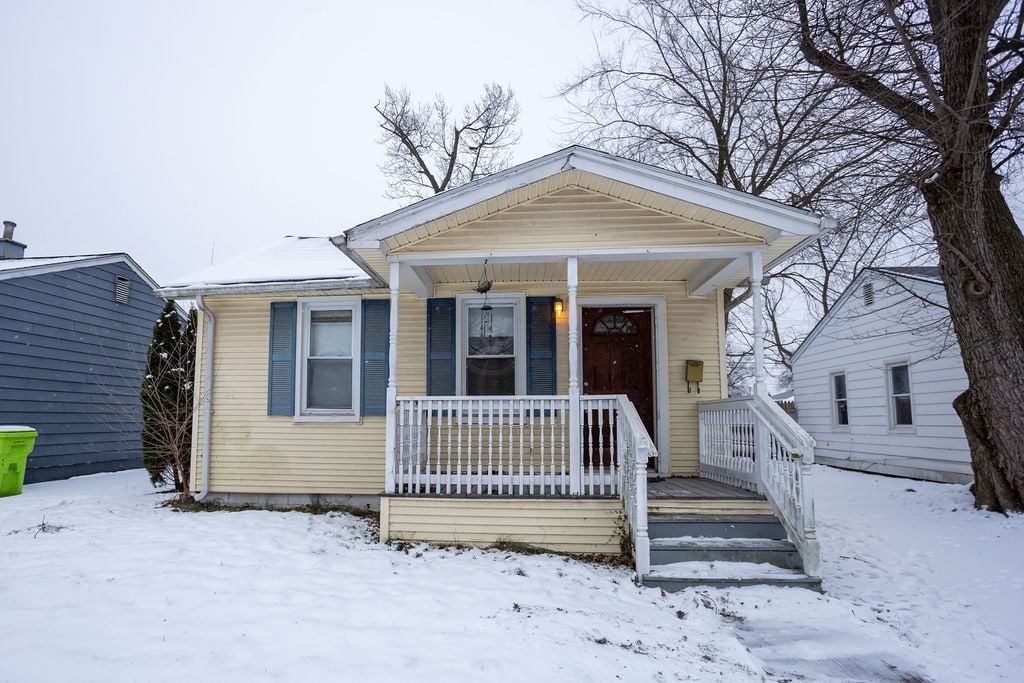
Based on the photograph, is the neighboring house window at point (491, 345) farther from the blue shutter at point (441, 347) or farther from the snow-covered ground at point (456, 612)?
the snow-covered ground at point (456, 612)

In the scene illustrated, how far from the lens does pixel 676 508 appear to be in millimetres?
5219

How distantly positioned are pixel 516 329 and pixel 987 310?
16.2ft

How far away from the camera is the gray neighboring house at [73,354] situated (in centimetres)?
982

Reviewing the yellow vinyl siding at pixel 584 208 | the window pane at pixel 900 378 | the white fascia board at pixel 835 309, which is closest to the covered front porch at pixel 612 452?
the yellow vinyl siding at pixel 584 208

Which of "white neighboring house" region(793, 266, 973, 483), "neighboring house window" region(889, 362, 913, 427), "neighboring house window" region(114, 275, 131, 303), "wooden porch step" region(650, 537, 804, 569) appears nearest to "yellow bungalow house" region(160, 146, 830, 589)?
"wooden porch step" region(650, 537, 804, 569)

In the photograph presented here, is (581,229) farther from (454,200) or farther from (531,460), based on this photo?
(531,460)

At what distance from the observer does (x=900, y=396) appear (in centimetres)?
1055

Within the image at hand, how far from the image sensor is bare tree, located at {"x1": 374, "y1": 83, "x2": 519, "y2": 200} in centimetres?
1914

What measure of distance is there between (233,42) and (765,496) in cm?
3270

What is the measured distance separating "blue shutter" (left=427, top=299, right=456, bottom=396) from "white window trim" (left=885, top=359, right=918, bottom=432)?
8142 millimetres

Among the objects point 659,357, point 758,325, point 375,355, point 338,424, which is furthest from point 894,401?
point 338,424

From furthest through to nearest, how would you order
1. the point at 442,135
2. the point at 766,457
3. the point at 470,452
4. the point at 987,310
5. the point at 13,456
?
1. the point at 442,135
2. the point at 13,456
3. the point at 987,310
4. the point at 470,452
5. the point at 766,457

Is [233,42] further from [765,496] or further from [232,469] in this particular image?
[765,496]

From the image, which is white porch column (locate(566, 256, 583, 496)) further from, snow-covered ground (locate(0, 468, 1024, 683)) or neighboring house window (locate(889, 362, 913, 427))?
neighboring house window (locate(889, 362, 913, 427))
